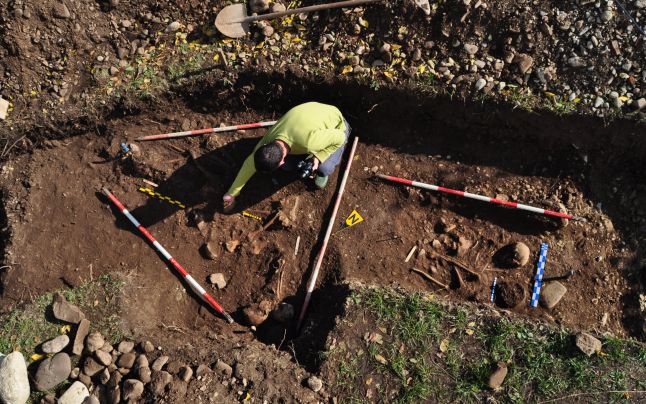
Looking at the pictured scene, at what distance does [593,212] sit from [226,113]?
494 centimetres

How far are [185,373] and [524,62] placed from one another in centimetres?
525

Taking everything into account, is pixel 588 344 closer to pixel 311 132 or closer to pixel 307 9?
pixel 311 132

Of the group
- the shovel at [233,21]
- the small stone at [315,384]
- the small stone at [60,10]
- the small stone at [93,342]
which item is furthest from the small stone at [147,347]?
the small stone at [60,10]

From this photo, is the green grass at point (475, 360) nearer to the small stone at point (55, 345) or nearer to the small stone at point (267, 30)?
the small stone at point (55, 345)

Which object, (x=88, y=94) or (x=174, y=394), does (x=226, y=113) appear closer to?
(x=88, y=94)

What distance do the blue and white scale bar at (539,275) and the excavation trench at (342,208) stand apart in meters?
0.08

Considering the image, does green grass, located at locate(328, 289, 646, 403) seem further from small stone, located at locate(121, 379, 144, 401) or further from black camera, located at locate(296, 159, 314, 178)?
small stone, located at locate(121, 379, 144, 401)

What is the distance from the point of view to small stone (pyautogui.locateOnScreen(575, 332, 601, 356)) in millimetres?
4781

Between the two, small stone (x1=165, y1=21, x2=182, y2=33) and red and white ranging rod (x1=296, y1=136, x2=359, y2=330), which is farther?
small stone (x1=165, y1=21, x2=182, y2=33)

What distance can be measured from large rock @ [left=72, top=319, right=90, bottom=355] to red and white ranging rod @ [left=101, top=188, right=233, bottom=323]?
1.16m

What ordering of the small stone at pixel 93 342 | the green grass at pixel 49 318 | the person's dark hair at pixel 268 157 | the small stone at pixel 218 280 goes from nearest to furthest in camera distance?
the person's dark hair at pixel 268 157, the small stone at pixel 93 342, the green grass at pixel 49 318, the small stone at pixel 218 280

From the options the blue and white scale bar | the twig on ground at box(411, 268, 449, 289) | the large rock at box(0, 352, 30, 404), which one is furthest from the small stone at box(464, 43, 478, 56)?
the large rock at box(0, 352, 30, 404)

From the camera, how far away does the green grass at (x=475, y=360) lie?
4.77 metres

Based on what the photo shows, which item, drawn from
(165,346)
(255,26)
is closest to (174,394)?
(165,346)
